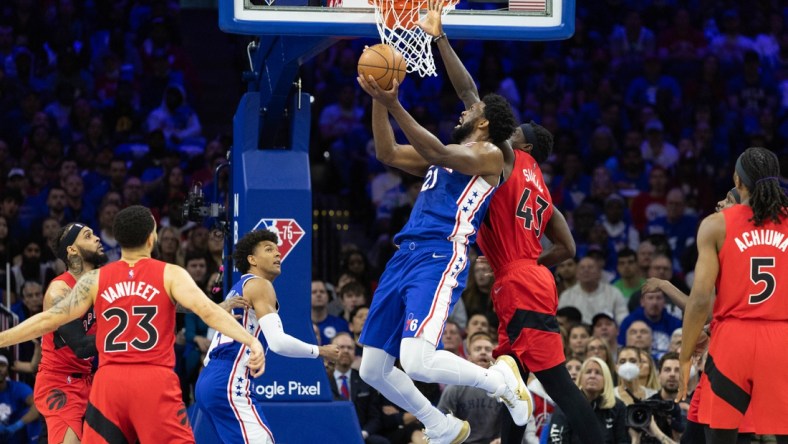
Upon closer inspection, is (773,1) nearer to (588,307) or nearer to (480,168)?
(588,307)

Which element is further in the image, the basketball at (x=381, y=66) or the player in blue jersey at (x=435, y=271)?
the player in blue jersey at (x=435, y=271)

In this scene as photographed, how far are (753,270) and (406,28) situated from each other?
2844mm

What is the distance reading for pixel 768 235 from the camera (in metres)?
7.25

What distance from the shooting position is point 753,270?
7.21 meters

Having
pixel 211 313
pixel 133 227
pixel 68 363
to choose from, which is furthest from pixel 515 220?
pixel 68 363

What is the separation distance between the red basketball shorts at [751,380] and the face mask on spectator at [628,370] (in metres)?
3.61

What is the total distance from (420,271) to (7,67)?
10347 mm

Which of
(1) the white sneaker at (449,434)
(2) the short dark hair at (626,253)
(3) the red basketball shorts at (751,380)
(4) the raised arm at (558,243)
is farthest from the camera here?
(2) the short dark hair at (626,253)

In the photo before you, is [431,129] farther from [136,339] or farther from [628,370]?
[136,339]

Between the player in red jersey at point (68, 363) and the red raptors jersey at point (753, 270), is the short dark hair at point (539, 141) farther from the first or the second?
the player in red jersey at point (68, 363)

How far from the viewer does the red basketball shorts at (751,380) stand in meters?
7.12

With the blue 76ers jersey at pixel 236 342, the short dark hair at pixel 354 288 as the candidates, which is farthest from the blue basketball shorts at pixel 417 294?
the short dark hair at pixel 354 288

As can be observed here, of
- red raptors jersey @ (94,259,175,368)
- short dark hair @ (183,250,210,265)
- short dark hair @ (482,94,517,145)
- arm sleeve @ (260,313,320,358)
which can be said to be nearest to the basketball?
short dark hair @ (482,94,517,145)

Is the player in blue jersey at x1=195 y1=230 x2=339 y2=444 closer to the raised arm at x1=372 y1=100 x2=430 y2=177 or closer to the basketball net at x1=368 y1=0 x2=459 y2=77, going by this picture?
the raised arm at x1=372 y1=100 x2=430 y2=177
